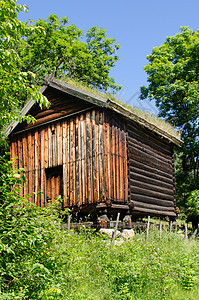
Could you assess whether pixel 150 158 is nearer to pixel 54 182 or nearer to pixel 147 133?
pixel 147 133

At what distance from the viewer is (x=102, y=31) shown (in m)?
28.9

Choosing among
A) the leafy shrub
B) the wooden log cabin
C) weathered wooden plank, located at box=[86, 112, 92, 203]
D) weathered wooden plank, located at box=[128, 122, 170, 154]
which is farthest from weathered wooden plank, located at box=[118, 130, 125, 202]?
the leafy shrub

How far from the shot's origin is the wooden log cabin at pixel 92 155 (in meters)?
12.2

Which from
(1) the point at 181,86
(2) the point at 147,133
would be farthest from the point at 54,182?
(1) the point at 181,86

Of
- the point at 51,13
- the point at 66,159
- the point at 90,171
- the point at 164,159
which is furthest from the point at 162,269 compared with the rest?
the point at 51,13

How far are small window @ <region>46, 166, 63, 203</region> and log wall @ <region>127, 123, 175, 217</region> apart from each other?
2739 mm

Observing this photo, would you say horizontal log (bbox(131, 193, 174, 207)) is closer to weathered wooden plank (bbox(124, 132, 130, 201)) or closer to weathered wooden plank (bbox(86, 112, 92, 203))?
weathered wooden plank (bbox(124, 132, 130, 201))

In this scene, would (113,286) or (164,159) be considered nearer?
(113,286)

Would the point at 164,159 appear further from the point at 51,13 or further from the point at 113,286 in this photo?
the point at 51,13

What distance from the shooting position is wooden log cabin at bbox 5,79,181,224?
12242 mm

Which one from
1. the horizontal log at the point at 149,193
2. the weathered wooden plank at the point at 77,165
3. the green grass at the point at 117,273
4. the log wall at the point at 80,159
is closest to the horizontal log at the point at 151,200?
the horizontal log at the point at 149,193

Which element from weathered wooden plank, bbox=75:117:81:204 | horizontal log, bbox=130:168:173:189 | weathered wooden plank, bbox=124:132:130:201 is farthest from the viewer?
horizontal log, bbox=130:168:173:189

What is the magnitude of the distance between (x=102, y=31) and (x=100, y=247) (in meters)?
24.1

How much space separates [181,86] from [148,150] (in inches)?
385
